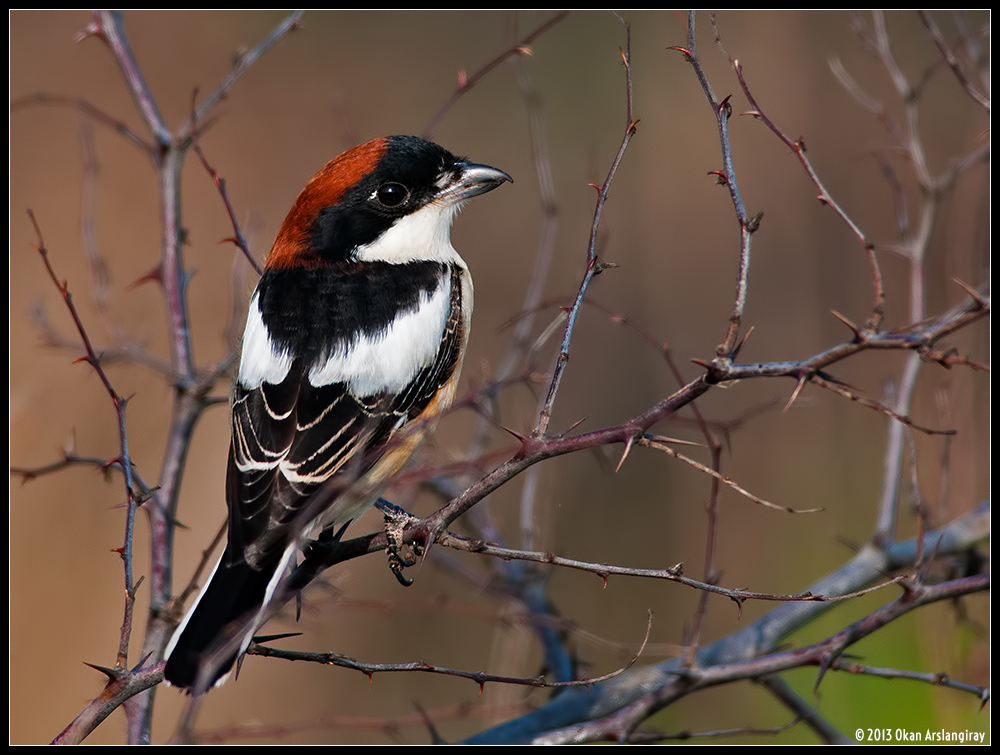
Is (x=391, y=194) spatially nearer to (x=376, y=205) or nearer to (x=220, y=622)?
(x=376, y=205)

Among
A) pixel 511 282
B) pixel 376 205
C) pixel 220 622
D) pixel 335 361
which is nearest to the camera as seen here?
pixel 220 622

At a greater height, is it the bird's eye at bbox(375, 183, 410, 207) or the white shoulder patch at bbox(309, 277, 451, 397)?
the bird's eye at bbox(375, 183, 410, 207)

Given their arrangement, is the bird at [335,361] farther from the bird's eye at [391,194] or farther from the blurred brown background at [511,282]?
the blurred brown background at [511,282]

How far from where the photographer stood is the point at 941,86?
4.98 meters

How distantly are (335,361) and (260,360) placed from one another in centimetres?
26

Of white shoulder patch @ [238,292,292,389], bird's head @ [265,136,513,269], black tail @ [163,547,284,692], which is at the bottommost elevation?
black tail @ [163,547,284,692]

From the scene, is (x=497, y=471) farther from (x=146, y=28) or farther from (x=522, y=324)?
(x=146, y=28)

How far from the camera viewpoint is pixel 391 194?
3.18 m

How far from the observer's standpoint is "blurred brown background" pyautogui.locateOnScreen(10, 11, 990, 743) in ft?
13.8

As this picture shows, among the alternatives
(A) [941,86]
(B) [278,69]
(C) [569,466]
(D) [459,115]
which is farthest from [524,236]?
(A) [941,86]

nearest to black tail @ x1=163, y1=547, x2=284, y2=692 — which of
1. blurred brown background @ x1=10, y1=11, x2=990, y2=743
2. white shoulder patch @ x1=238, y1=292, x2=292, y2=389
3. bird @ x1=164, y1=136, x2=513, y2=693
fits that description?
bird @ x1=164, y1=136, x2=513, y2=693

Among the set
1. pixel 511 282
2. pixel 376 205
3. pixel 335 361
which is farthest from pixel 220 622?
pixel 511 282

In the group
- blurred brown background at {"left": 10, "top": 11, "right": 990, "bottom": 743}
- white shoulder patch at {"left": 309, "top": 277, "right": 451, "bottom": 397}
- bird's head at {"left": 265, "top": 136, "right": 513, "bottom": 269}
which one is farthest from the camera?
blurred brown background at {"left": 10, "top": 11, "right": 990, "bottom": 743}

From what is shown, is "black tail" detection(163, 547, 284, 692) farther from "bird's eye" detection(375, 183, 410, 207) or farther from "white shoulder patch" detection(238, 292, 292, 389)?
"bird's eye" detection(375, 183, 410, 207)
